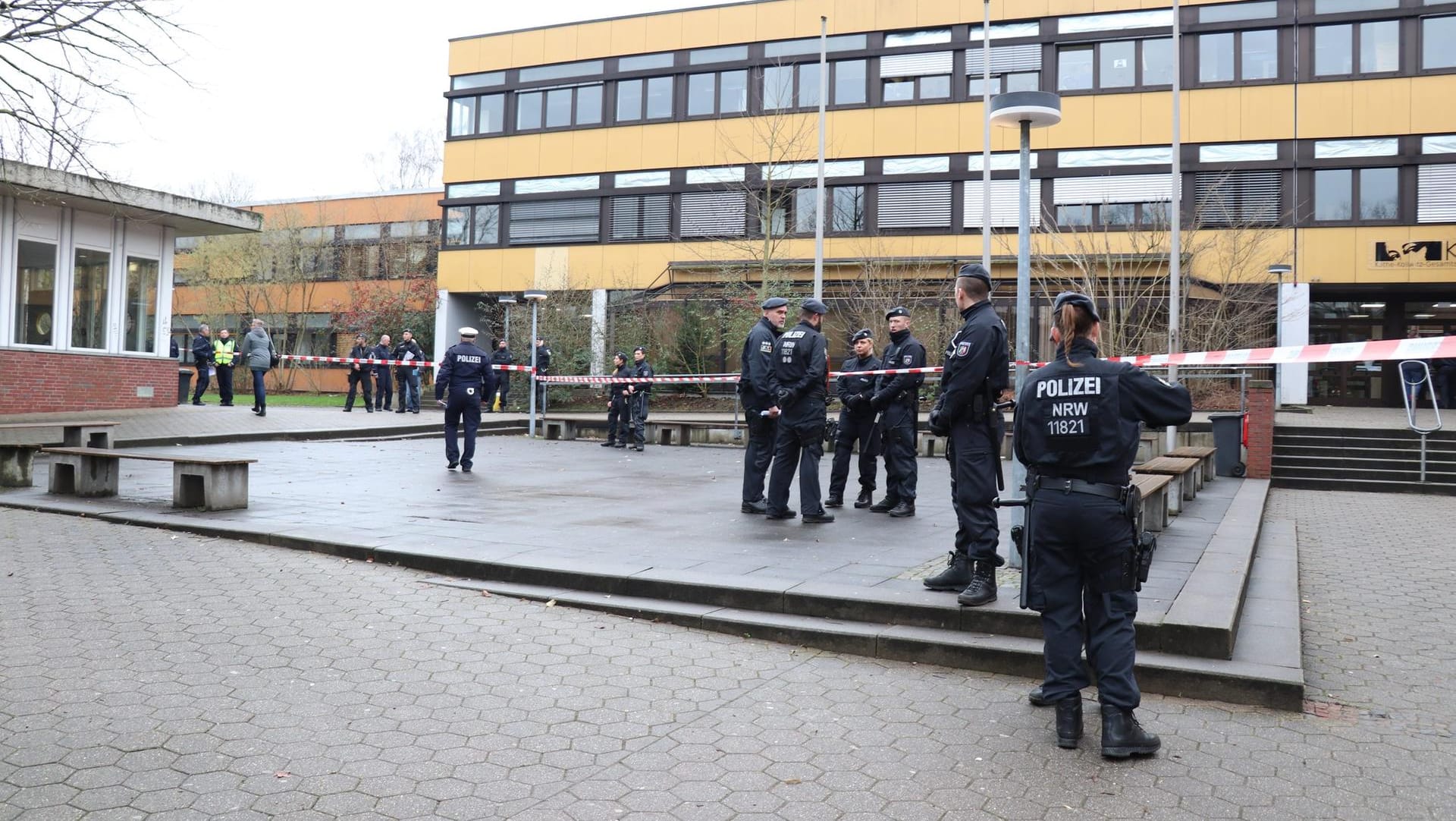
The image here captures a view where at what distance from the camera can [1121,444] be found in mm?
4172

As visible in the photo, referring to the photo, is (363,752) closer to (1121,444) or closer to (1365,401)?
(1121,444)

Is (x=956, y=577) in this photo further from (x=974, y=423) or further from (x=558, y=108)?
(x=558, y=108)

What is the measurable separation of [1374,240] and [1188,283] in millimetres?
7057

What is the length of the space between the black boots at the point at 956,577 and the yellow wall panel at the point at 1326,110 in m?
26.3

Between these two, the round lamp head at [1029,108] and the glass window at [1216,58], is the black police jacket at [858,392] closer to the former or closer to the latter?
the round lamp head at [1029,108]

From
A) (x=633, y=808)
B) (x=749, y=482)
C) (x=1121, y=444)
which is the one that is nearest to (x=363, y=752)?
(x=633, y=808)

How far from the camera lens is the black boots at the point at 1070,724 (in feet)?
13.6

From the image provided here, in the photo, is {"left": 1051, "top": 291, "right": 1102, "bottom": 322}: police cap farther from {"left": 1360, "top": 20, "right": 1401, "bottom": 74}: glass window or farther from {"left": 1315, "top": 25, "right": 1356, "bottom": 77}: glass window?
{"left": 1360, "top": 20, "right": 1401, "bottom": 74}: glass window

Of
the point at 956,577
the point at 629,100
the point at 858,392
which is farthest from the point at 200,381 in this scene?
the point at 956,577

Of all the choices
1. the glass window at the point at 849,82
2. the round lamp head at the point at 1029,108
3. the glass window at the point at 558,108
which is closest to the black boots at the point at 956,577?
the round lamp head at the point at 1029,108

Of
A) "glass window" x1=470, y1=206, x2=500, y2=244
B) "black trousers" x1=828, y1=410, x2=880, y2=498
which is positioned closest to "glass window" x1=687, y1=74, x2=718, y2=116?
"glass window" x1=470, y1=206, x2=500, y2=244

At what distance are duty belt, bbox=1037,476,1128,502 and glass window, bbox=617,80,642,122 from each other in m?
31.5

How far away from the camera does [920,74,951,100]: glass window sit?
99.5 feet

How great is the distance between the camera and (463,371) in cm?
1351
